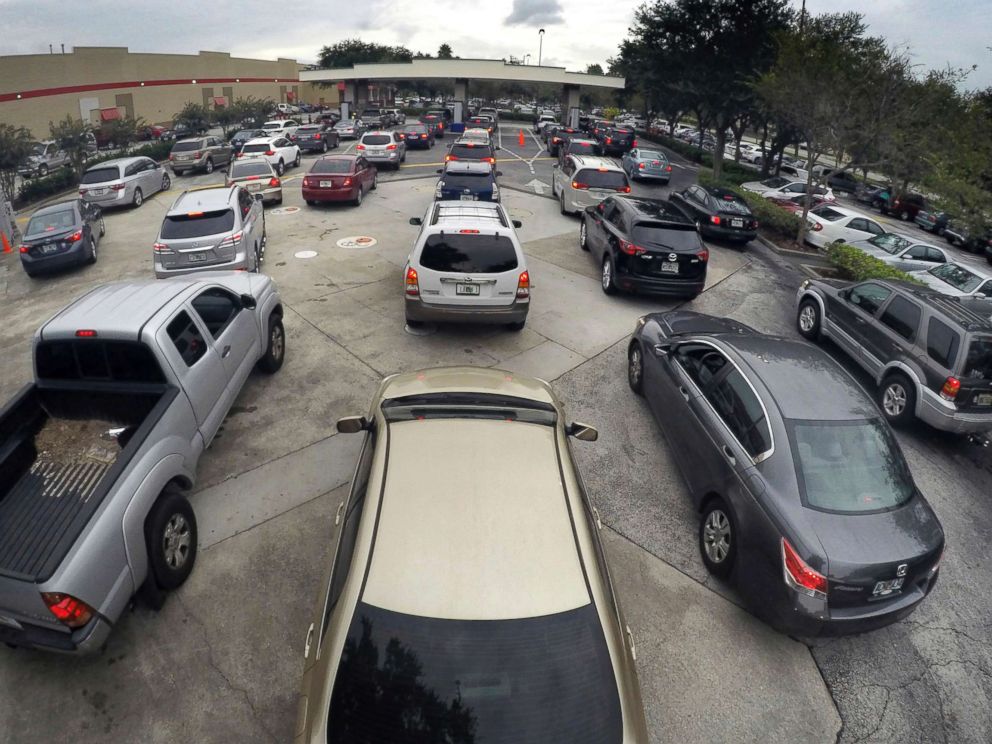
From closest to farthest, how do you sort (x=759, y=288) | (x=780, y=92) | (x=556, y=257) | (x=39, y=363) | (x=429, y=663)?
(x=429, y=663)
(x=39, y=363)
(x=759, y=288)
(x=556, y=257)
(x=780, y=92)

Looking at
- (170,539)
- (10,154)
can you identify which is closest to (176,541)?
(170,539)

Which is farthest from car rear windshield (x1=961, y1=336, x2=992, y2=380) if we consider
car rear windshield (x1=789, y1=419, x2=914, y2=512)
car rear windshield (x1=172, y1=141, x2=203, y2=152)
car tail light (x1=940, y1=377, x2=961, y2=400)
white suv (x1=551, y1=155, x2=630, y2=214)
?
car rear windshield (x1=172, y1=141, x2=203, y2=152)

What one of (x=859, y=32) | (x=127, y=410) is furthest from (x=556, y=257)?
(x=859, y=32)

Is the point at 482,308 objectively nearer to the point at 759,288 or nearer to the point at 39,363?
the point at 39,363

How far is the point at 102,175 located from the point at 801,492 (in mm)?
21317

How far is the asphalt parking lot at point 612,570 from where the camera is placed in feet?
12.6

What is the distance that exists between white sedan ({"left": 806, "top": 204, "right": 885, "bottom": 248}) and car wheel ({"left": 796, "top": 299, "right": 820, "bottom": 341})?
742cm

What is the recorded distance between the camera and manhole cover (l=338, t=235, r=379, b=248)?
13.8 meters

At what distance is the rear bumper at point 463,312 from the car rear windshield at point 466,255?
54 centimetres

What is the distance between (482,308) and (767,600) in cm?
539

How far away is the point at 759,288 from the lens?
1272 cm

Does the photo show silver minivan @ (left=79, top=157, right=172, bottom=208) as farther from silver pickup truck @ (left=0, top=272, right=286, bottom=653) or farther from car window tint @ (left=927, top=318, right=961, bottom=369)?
car window tint @ (left=927, top=318, right=961, bottom=369)

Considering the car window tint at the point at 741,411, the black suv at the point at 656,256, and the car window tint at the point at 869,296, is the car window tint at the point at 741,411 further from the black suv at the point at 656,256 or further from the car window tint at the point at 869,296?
the black suv at the point at 656,256

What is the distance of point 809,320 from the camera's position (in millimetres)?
10148
